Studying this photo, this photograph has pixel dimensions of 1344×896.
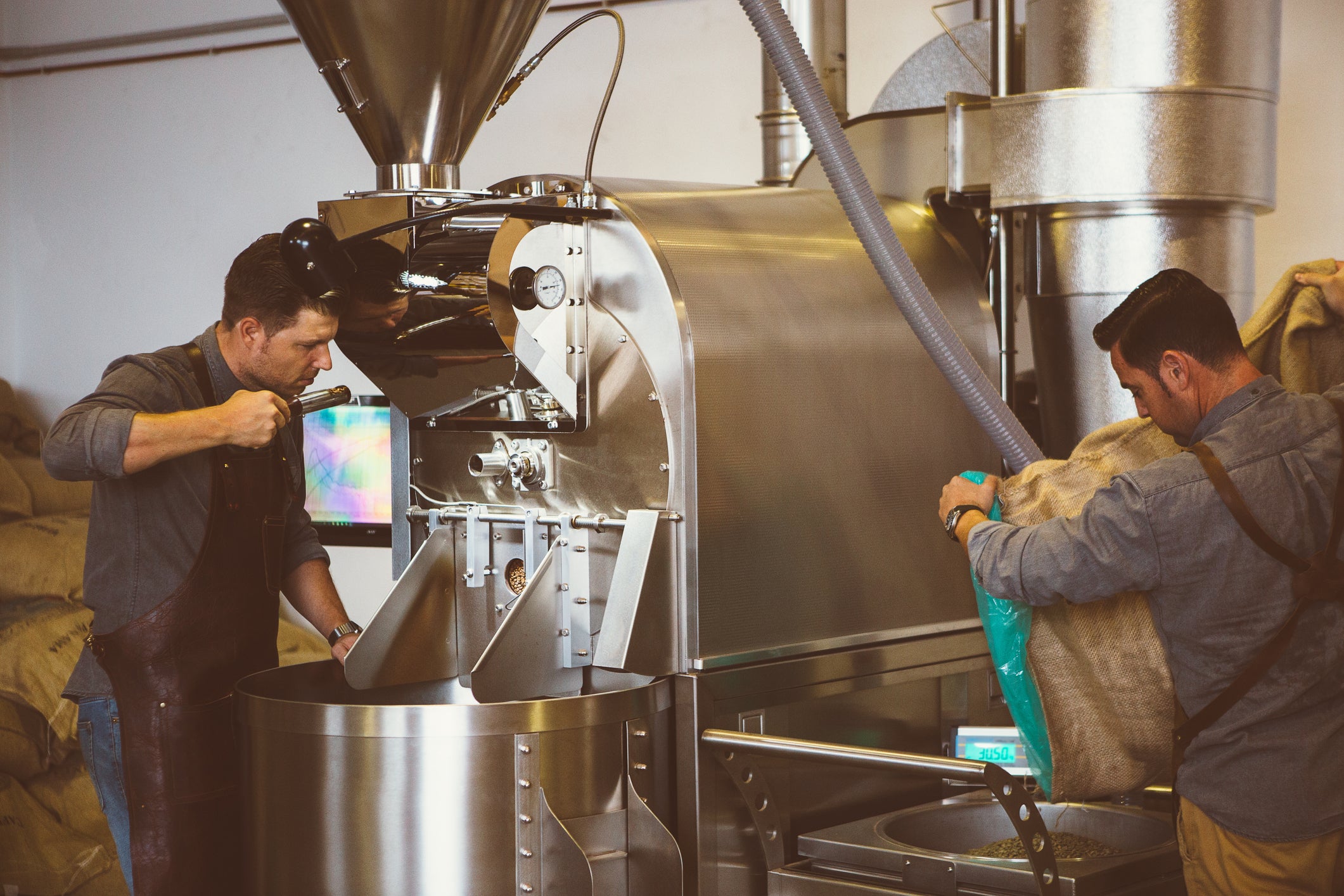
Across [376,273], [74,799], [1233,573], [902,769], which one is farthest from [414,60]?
[74,799]

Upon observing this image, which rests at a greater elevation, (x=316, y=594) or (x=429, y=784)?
(x=316, y=594)

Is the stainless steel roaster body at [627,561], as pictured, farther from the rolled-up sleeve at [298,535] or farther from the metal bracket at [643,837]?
the rolled-up sleeve at [298,535]

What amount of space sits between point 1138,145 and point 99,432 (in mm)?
1730

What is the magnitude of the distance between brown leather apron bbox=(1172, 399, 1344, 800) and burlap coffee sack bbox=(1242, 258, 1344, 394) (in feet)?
0.93

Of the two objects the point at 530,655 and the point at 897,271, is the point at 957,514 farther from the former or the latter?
the point at 530,655

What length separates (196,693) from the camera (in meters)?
2.35

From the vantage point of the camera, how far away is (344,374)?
16.4ft

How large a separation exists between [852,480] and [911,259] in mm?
473

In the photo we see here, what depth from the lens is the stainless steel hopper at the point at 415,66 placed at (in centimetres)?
221

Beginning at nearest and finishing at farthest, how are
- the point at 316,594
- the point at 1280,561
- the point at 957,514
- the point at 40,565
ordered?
the point at 1280,561 < the point at 957,514 < the point at 316,594 < the point at 40,565

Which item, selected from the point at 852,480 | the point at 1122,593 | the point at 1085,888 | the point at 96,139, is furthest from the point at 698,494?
the point at 96,139

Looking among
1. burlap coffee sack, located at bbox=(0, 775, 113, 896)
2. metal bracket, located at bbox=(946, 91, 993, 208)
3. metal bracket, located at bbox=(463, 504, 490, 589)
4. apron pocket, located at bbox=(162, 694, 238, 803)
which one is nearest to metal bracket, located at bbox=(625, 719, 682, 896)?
metal bracket, located at bbox=(463, 504, 490, 589)

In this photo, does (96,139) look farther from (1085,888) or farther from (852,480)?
(1085,888)

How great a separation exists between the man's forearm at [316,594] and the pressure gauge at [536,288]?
0.69m
